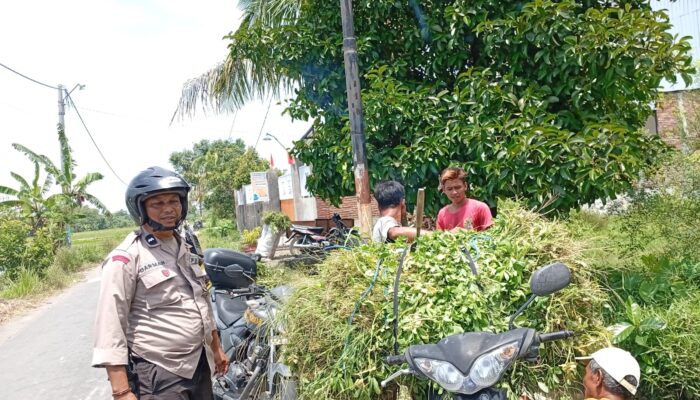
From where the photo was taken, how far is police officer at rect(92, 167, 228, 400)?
2.52m

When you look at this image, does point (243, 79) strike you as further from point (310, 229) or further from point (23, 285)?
point (23, 285)

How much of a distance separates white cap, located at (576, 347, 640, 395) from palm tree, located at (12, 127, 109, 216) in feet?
66.2

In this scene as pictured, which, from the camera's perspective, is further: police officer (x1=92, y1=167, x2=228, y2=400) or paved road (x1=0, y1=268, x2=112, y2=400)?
paved road (x1=0, y1=268, x2=112, y2=400)

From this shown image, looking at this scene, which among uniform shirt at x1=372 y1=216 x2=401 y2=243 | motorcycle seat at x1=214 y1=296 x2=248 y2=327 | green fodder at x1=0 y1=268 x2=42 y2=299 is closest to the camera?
uniform shirt at x1=372 y1=216 x2=401 y2=243

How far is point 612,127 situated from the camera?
4.07m

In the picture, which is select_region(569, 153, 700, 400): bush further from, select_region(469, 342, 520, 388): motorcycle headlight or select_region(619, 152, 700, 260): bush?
select_region(469, 342, 520, 388): motorcycle headlight

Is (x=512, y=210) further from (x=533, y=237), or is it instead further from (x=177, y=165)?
(x=177, y=165)

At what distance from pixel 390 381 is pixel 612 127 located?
2.72m

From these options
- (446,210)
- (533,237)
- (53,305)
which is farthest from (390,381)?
(53,305)

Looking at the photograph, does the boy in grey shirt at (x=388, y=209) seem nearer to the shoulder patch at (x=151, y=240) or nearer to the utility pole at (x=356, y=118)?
the utility pole at (x=356, y=118)

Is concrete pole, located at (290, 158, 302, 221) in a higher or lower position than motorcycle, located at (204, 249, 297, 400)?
higher

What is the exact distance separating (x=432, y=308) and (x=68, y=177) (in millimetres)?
21177

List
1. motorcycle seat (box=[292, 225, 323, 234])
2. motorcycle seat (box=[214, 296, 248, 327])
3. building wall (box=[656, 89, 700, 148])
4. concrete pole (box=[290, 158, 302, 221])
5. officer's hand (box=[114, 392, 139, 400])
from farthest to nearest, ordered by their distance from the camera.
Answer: concrete pole (box=[290, 158, 302, 221]) → building wall (box=[656, 89, 700, 148]) → motorcycle seat (box=[292, 225, 323, 234]) → motorcycle seat (box=[214, 296, 248, 327]) → officer's hand (box=[114, 392, 139, 400])

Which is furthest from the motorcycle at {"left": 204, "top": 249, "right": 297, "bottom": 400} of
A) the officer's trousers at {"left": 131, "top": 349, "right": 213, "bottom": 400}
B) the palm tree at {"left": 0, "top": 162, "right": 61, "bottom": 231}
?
the palm tree at {"left": 0, "top": 162, "right": 61, "bottom": 231}
